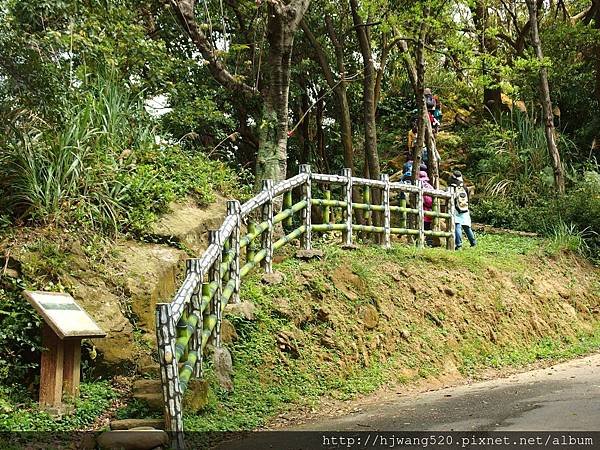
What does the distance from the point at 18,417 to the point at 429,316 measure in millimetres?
7314

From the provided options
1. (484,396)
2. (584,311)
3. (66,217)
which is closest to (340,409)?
(484,396)

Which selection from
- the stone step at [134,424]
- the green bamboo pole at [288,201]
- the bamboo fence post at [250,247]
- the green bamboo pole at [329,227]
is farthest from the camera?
the green bamboo pole at [329,227]

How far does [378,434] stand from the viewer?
279 inches

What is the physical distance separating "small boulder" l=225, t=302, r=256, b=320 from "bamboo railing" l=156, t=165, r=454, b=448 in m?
0.13

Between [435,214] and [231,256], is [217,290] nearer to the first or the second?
[231,256]

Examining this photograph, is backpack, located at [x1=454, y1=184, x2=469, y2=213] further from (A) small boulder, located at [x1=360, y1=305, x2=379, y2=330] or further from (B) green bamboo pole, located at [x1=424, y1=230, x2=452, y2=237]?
(A) small boulder, located at [x1=360, y1=305, x2=379, y2=330]

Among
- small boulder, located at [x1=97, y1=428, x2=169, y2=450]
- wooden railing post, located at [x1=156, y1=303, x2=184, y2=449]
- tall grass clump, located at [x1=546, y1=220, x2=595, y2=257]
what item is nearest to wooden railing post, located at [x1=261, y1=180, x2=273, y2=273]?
wooden railing post, located at [x1=156, y1=303, x2=184, y2=449]

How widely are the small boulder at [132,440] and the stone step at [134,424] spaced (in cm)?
24

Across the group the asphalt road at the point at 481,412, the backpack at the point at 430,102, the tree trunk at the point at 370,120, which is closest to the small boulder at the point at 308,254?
the asphalt road at the point at 481,412

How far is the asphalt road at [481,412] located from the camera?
6961 mm

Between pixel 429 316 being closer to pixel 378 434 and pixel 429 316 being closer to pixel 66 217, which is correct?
pixel 378 434

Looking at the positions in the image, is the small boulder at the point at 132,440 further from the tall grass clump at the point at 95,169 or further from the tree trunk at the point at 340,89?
the tree trunk at the point at 340,89

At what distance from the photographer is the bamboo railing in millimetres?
6723

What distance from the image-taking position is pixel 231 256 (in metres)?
9.48
